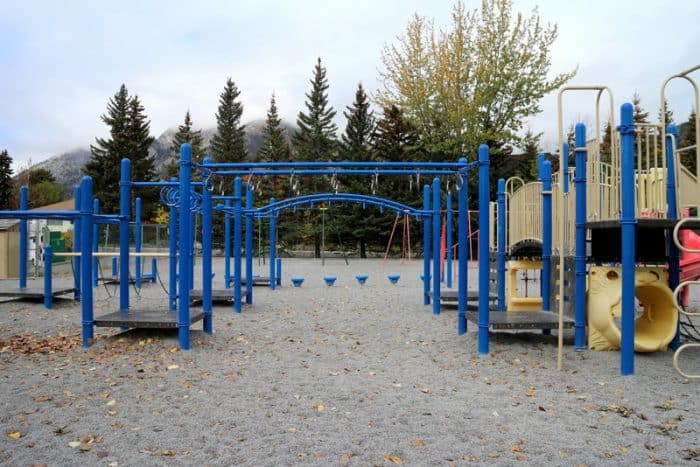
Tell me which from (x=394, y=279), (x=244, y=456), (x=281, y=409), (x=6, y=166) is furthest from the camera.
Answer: (x=6, y=166)

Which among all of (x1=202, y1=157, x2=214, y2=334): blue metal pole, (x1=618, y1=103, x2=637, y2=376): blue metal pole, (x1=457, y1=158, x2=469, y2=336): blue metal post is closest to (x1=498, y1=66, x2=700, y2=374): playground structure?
(x1=618, y1=103, x2=637, y2=376): blue metal pole

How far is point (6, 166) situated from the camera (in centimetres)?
4347

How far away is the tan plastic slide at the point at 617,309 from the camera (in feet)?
21.5

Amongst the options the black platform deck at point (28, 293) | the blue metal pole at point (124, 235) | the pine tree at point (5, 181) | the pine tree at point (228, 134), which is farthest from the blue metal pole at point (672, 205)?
the pine tree at point (5, 181)

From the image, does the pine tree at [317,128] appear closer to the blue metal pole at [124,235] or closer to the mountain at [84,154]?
the blue metal pole at [124,235]

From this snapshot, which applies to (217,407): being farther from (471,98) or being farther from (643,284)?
(471,98)

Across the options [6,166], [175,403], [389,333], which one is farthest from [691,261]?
[6,166]

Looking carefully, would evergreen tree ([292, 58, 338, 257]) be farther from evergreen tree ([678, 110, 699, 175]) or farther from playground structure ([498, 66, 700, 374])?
playground structure ([498, 66, 700, 374])

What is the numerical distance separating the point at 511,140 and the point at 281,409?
28.6 metres

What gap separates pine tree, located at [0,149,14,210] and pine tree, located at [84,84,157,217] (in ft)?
17.7

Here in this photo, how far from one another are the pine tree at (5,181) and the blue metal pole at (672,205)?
4405 cm

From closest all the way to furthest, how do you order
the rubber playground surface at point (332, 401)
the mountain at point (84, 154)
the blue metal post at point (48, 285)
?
the rubber playground surface at point (332, 401) → the blue metal post at point (48, 285) → the mountain at point (84, 154)

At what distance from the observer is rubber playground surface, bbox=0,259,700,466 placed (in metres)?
3.70

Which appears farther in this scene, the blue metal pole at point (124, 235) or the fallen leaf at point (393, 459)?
the blue metal pole at point (124, 235)
